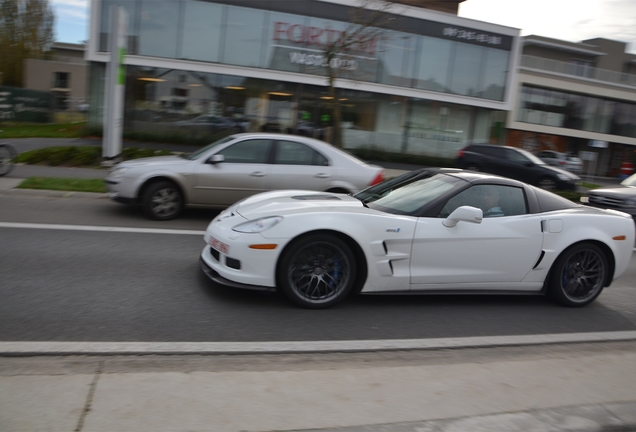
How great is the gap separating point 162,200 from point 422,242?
4.87m

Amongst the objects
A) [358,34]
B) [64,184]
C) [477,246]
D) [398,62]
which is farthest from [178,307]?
[398,62]

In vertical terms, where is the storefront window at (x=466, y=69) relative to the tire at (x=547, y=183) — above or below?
above

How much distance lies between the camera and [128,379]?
3.69 meters

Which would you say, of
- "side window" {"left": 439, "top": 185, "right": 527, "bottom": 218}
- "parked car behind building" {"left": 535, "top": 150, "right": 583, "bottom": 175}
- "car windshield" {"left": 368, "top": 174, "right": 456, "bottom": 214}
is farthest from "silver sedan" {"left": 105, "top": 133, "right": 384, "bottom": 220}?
"parked car behind building" {"left": 535, "top": 150, "right": 583, "bottom": 175}

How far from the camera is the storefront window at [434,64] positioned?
27797mm

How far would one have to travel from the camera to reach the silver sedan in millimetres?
8938

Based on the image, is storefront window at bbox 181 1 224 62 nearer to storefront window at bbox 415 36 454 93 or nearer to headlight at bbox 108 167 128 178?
storefront window at bbox 415 36 454 93

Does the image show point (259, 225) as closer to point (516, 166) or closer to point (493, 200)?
point (493, 200)

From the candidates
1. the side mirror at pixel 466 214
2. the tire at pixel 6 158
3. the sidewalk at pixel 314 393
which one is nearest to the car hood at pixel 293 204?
the side mirror at pixel 466 214

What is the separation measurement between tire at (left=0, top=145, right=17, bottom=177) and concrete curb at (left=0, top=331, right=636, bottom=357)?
8.97 metres

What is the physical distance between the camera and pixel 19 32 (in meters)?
38.5

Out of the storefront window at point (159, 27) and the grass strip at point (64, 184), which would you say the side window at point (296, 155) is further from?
the storefront window at point (159, 27)


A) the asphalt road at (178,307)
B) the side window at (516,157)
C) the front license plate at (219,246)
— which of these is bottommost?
the asphalt road at (178,307)

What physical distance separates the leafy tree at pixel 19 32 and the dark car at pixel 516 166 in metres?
31.3
